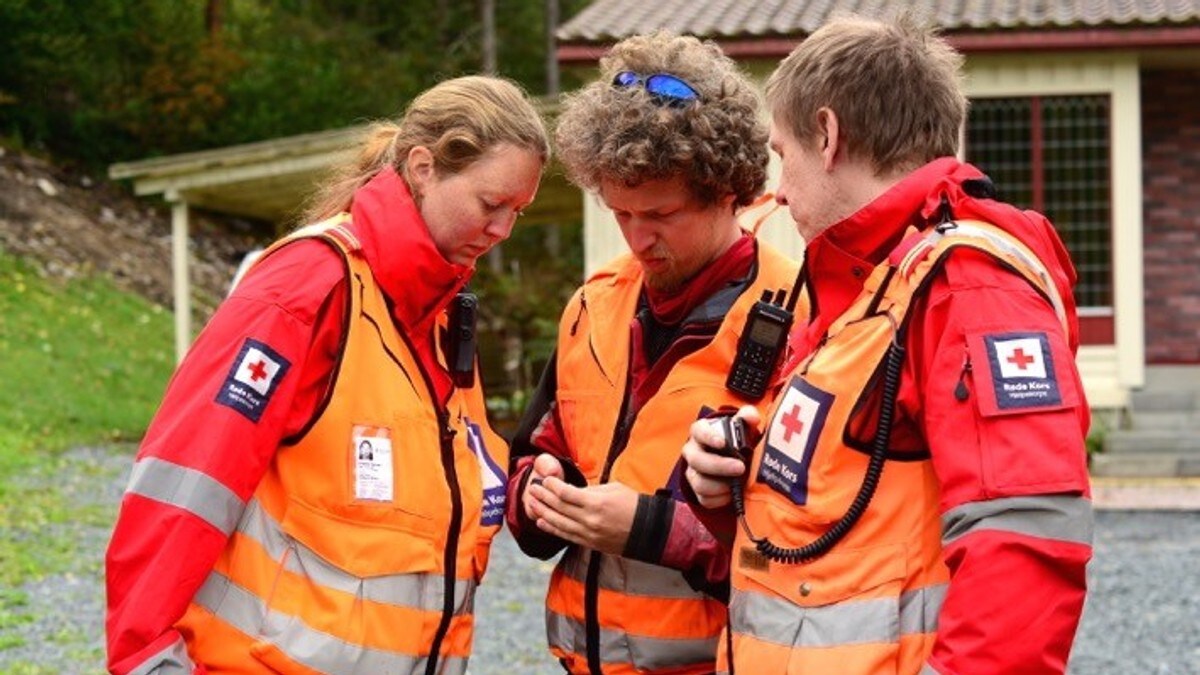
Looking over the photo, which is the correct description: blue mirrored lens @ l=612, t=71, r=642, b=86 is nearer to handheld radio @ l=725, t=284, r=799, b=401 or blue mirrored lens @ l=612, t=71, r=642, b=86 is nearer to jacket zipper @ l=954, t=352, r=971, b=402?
handheld radio @ l=725, t=284, r=799, b=401

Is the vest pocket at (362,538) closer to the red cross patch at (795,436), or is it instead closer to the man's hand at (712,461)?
the man's hand at (712,461)

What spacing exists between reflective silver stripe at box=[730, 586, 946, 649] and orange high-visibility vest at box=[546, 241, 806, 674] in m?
0.64

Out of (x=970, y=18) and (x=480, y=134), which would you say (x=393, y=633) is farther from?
(x=970, y=18)

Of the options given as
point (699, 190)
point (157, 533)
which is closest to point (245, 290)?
point (157, 533)

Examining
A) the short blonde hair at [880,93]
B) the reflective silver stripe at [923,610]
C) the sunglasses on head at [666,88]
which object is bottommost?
the reflective silver stripe at [923,610]

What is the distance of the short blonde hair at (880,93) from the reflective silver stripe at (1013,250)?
0.20 meters

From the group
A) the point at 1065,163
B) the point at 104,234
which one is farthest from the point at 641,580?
the point at 104,234

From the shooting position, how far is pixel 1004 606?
238 centimetres

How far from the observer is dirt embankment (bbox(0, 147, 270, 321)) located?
84.7 feet

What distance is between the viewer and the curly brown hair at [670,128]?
3.31 meters

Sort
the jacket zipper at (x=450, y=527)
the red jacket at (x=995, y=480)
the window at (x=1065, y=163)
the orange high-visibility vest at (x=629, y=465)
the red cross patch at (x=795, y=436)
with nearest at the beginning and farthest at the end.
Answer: the red jacket at (x=995, y=480), the red cross patch at (x=795, y=436), the jacket zipper at (x=450, y=527), the orange high-visibility vest at (x=629, y=465), the window at (x=1065, y=163)

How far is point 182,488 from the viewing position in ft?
9.77

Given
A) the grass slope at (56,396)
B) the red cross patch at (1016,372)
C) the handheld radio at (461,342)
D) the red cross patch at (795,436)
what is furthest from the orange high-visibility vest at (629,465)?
the grass slope at (56,396)

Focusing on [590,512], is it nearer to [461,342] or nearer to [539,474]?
[539,474]
